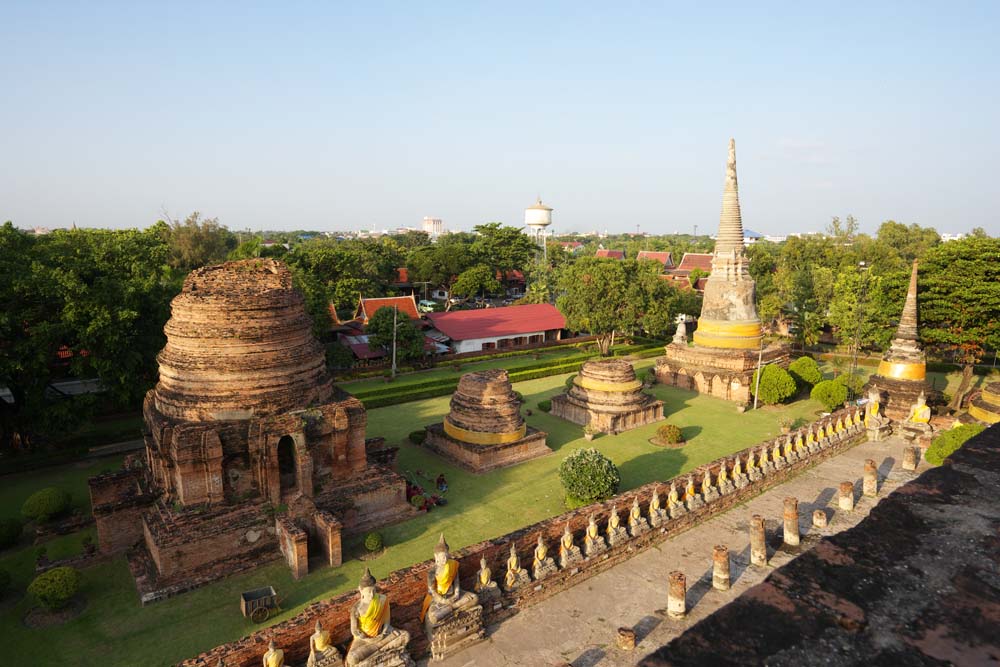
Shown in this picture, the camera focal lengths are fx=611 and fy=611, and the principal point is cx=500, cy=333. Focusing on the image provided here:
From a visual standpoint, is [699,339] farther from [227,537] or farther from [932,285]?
[227,537]

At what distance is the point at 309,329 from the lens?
18.7 metres

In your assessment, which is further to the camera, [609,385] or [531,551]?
[609,385]

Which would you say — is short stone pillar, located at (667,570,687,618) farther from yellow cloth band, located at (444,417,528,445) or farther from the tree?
the tree

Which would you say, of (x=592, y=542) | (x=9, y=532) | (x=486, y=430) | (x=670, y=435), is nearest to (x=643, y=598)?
(x=592, y=542)

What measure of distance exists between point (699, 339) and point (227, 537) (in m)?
27.3

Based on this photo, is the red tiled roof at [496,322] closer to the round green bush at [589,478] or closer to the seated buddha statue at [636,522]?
the round green bush at [589,478]

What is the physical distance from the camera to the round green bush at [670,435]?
80.8 ft

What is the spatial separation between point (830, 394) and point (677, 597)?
772 inches

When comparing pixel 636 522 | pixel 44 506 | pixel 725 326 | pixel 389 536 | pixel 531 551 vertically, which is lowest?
pixel 389 536

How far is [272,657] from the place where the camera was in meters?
9.75

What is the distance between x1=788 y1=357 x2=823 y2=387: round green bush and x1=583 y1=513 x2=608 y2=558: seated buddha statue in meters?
20.5

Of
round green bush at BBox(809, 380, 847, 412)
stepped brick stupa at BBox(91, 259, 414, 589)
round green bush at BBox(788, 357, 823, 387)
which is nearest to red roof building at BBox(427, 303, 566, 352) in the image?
round green bush at BBox(788, 357, 823, 387)

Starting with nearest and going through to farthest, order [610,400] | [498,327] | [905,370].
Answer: [610,400] → [905,370] → [498,327]

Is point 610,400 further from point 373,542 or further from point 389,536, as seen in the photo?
point 373,542
